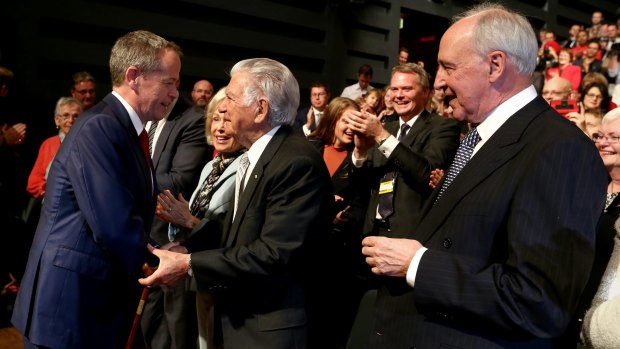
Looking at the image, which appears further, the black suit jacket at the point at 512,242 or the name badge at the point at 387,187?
→ the name badge at the point at 387,187

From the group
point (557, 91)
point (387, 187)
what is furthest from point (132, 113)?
point (557, 91)

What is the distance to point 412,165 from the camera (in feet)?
8.25

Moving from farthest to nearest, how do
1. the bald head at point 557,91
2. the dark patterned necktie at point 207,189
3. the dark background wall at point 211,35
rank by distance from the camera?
1. the dark background wall at point 211,35
2. the bald head at point 557,91
3. the dark patterned necktie at point 207,189

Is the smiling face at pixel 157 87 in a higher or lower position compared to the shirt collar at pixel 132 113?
higher

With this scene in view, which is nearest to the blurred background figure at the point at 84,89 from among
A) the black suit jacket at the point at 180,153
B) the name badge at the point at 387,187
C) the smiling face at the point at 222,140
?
the black suit jacket at the point at 180,153

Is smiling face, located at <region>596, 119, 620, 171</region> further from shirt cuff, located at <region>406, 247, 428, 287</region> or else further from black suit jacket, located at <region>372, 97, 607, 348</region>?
shirt cuff, located at <region>406, 247, 428, 287</region>

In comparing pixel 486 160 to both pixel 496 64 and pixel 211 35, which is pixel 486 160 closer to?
pixel 496 64

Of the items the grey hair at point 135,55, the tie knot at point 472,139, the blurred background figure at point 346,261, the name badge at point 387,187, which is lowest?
the blurred background figure at point 346,261

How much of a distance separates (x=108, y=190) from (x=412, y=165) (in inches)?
54.1

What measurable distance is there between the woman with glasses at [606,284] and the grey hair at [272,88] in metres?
1.08

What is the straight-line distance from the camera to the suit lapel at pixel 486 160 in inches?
48.4

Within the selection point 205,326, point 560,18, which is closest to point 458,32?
point 205,326

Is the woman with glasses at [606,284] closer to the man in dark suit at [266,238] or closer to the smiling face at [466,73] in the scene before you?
the smiling face at [466,73]

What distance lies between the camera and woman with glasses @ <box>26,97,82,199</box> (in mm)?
4164
